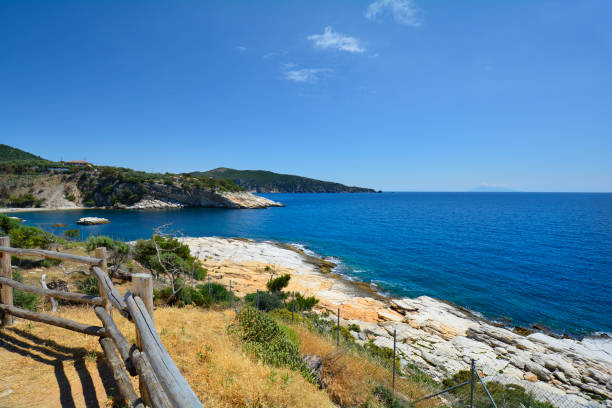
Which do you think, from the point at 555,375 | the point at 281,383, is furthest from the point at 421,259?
the point at 281,383

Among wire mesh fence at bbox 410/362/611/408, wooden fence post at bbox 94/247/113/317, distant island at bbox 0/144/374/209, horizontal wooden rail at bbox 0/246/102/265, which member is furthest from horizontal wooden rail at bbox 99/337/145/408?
distant island at bbox 0/144/374/209

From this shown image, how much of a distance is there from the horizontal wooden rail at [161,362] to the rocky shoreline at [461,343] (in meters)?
11.5

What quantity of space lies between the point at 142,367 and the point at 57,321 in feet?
10.2

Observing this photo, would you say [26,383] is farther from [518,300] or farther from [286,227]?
[286,227]

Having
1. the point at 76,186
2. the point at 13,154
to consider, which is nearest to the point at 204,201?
the point at 76,186

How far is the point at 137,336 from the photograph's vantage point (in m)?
3.31

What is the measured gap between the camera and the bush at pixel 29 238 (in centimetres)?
1773

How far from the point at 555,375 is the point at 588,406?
2.31 meters

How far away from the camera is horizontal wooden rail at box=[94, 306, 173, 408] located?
89.9 inches

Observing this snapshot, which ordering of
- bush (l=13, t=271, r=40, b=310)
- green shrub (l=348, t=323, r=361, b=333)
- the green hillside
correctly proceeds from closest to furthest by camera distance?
1. bush (l=13, t=271, r=40, b=310)
2. green shrub (l=348, t=323, r=361, b=333)
3. the green hillside

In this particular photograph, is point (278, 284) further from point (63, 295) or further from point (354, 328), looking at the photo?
point (63, 295)

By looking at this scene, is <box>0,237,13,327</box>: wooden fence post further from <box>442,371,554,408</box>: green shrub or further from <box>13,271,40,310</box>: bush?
<box>442,371,554,408</box>: green shrub

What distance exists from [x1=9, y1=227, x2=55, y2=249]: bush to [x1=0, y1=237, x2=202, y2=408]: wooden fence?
1812cm

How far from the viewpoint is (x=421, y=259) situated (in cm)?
3181
